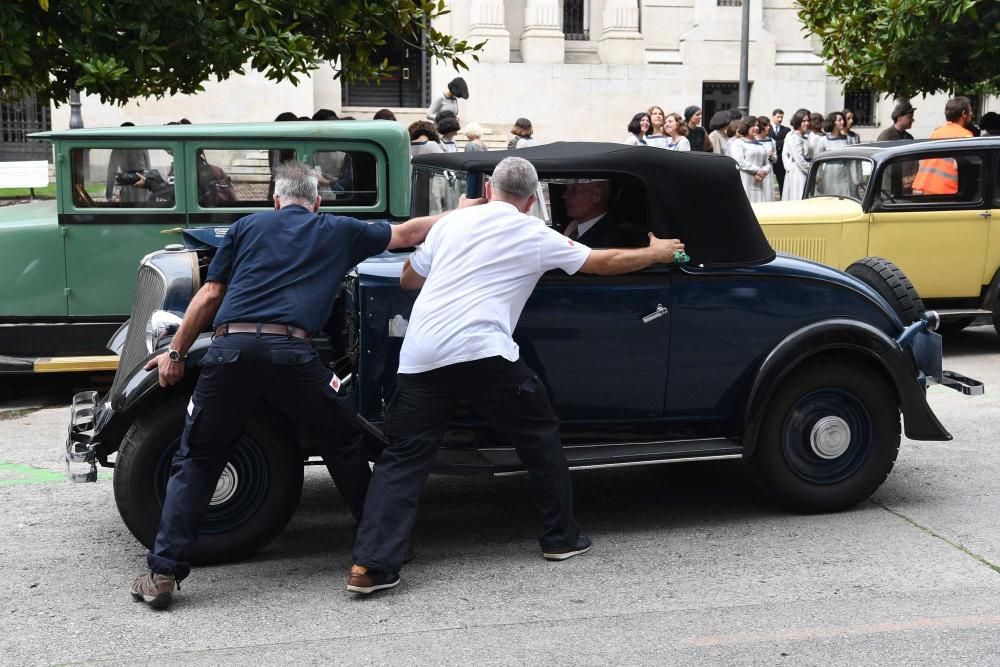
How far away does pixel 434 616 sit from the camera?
480cm

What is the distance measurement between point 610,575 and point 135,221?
17.3 feet

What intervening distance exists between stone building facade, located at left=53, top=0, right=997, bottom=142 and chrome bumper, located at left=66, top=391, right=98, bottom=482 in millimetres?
21829

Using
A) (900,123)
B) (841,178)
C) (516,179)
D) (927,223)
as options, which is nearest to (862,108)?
(900,123)

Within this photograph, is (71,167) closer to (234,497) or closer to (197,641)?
(234,497)

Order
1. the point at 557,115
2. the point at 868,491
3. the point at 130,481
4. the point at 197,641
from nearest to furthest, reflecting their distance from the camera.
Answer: the point at 197,641
the point at 130,481
the point at 868,491
the point at 557,115

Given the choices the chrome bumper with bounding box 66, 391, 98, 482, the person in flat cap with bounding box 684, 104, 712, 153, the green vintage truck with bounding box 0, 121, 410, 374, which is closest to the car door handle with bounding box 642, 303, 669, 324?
the chrome bumper with bounding box 66, 391, 98, 482

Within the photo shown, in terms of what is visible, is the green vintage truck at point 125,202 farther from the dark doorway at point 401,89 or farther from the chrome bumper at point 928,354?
the dark doorway at point 401,89

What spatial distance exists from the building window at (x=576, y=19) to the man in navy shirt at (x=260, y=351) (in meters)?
26.0

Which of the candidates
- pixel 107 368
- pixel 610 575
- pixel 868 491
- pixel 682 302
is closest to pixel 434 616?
pixel 610 575

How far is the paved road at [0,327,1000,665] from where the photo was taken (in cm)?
448

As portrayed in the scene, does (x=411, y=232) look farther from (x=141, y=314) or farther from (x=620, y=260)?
(x=141, y=314)

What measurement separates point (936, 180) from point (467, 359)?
693cm

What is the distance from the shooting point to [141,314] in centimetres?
579

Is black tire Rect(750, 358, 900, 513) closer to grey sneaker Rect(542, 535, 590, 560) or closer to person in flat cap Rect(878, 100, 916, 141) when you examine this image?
grey sneaker Rect(542, 535, 590, 560)
